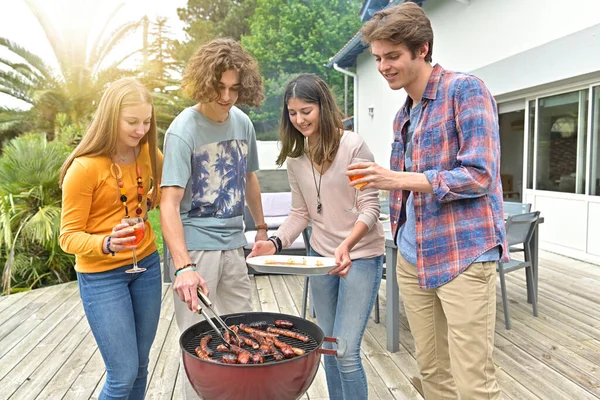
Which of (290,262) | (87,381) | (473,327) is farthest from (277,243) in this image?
(87,381)

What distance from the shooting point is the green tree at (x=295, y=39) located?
21422mm

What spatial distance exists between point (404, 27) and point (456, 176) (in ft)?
1.66

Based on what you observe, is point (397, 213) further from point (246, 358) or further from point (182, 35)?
point (182, 35)

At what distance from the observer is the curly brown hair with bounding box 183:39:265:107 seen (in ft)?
5.81

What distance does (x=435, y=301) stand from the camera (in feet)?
5.79

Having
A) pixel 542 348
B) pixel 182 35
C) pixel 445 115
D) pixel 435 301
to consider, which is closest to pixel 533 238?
pixel 542 348

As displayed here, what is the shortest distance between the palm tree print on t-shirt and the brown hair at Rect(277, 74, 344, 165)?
21 cm

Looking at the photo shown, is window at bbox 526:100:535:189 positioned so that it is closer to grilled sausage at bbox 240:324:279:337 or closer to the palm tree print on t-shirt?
the palm tree print on t-shirt

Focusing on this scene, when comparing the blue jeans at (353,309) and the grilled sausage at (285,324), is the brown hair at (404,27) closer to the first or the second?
the blue jeans at (353,309)

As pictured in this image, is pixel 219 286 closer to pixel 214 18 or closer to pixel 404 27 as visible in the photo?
pixel 404 27

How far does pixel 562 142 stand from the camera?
6.27 metres

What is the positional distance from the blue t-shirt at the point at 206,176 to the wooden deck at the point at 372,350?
1319mm

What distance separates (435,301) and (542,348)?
6.42 ft

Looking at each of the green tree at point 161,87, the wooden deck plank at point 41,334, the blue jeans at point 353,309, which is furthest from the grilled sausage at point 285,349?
the green tree at point 161,87
